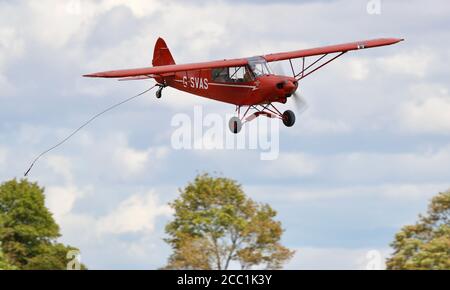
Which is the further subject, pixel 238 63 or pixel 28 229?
pixel 28 229

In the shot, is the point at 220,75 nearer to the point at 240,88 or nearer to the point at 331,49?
the point at 240,88

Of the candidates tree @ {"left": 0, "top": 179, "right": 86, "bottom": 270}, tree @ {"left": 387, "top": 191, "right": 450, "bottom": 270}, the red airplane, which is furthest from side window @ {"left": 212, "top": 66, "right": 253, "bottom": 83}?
tree @ {"left": 0, "top": 179, "right": 86, "bottom": 270}

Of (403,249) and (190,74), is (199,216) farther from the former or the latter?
(190,74)

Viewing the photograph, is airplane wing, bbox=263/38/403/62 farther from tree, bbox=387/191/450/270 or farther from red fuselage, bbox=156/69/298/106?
tree, bbox=387/191/450/270

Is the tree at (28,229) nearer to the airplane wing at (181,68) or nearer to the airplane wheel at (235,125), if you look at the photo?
the airplane wing at (181,68)

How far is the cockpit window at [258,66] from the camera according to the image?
4819cm

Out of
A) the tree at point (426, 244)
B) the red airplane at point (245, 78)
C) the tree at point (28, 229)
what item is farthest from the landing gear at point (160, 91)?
the tree at point (28, 229)

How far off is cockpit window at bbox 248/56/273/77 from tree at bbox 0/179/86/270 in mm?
58049

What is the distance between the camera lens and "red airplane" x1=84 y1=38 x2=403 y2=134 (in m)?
46.9

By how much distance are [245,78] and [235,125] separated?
9.97 feet

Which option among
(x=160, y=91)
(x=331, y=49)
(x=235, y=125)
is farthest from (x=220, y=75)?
(x=331, y=49)

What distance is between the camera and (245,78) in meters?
48.6
